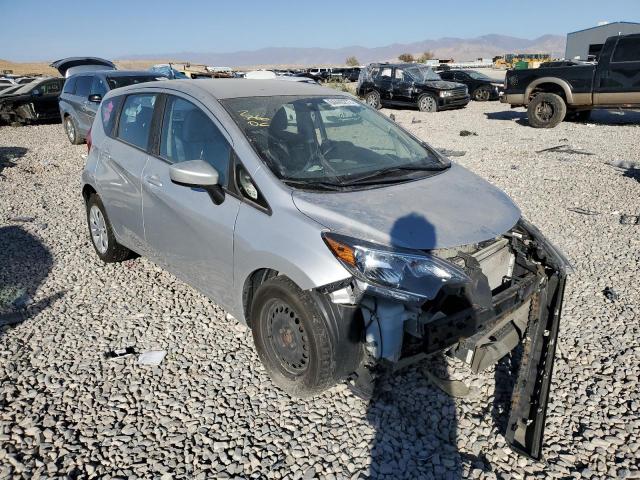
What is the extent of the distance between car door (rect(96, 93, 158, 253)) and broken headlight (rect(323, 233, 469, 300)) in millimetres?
2157

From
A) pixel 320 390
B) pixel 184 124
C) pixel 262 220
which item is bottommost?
pixel 320 390

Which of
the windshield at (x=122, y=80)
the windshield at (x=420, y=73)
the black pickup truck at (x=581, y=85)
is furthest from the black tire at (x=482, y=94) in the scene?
the windshield at (x=122, y=80)

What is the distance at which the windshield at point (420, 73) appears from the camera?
1902 cm

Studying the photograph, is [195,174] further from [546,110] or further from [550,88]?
[550,88]

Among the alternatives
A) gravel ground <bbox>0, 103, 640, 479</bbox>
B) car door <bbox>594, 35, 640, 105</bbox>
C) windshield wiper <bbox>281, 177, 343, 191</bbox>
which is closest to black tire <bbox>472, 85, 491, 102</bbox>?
car door <bbox>594, 35, 640, 105</bbox>

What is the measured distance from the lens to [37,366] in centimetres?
343

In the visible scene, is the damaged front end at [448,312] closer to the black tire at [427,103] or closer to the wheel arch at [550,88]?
the wheel arch at [550,88]

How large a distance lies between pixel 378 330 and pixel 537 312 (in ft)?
4.00

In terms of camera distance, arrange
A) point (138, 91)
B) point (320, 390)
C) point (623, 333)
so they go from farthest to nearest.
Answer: point (138, 91)
point (623, 333)
point (320, 390)

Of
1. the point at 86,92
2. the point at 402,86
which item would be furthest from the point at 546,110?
the point at 86,92

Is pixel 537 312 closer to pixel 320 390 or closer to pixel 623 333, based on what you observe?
pixel 623 333

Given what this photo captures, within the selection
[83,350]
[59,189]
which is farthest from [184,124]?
[59,189]

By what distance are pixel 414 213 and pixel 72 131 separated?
40.3ft

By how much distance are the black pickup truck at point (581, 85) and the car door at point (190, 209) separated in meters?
12.8
